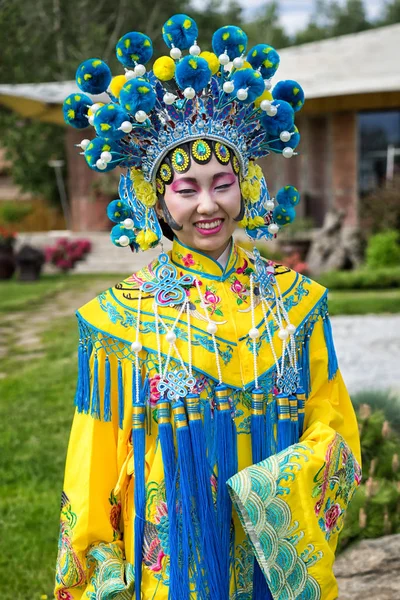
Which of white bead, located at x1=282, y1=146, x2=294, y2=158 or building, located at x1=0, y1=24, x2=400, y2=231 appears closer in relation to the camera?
white bead, located at x1=282, y1=146, x2=294, y2=158

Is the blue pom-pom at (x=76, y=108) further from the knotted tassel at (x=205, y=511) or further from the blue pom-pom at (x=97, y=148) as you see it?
the knotted tassel at (x=205, y=511)

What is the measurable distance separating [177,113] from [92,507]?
1.21 meters

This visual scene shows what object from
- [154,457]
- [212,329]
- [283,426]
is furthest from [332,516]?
[212,329]

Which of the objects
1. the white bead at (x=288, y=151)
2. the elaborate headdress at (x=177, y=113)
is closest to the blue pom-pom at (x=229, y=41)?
the elaborate headdress at (x=177, y=113)

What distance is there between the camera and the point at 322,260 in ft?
47.9

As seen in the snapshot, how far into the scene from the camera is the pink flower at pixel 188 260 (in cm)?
245

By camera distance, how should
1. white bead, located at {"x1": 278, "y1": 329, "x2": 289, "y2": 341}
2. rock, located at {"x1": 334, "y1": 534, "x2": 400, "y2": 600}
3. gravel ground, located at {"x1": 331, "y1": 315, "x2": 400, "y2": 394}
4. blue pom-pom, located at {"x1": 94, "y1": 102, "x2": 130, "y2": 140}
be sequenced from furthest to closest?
1. gravel ground, located at {"x1": 331, "y1": 315, "x2": 400, "y2": 394}
2. rock, located at {"x1": 334, "y1": 534, "x2": 400, "y2": 600}
3. white bead, located at {"x1": 278, "y1": 329, "x2": 289, "y2": 341}
4. blue pom-pom, located at {"x1": 94, "y1": 102, "x2": 130, "y2": 140}

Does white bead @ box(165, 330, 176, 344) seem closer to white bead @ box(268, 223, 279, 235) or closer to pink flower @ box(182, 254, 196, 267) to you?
pink flower @ box(182, 254, 196, 267)

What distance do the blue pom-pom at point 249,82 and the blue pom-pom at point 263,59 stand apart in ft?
0.47

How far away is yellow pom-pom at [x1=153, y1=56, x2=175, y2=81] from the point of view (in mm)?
2277

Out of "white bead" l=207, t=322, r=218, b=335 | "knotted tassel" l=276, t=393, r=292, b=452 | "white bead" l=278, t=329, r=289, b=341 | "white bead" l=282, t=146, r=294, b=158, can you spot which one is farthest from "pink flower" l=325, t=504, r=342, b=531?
"white bead" l=282, t=146, r=294, b=158

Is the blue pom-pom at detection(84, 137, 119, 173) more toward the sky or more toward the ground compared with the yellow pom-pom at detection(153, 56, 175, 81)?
more toward the ground

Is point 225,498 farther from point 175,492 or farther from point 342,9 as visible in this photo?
point 342,9

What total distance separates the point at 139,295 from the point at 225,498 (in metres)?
0.67
